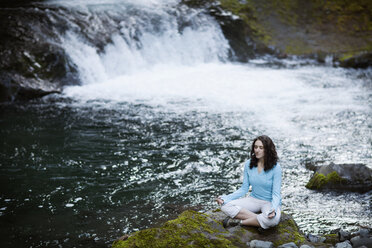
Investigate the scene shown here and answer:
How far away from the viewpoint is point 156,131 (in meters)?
11.5

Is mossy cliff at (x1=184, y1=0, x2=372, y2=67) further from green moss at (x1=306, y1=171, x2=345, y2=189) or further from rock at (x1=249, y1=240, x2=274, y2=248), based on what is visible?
rock at (x1=249, y1=240, x2=274, y2=248)

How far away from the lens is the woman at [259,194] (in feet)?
17.0

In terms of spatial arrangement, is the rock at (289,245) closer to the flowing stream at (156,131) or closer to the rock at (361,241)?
the rock at (361,241)

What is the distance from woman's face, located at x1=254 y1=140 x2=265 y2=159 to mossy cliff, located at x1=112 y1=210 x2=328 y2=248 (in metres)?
1.06

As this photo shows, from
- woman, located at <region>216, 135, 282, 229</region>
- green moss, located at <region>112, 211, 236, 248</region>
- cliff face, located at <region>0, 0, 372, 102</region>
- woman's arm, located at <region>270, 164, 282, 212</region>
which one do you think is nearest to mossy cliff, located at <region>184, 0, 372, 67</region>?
cliff face, located at <region>0, 0, 372, 102</region>

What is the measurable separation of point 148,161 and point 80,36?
10.9 metres

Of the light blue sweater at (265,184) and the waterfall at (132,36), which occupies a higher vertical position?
the waterfall at (132,36)

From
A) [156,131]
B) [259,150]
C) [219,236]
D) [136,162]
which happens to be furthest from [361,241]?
[156,131]

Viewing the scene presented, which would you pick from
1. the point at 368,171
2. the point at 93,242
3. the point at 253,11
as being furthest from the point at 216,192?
the point at 253,11

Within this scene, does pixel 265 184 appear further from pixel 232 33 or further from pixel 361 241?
pixel 232 33

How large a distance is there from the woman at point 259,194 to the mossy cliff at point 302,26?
1781cm

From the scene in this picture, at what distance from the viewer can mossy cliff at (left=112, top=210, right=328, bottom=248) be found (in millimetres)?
4816

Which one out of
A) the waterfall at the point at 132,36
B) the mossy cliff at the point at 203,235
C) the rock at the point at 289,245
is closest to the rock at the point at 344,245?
the mossy cliff at the point at 203,235

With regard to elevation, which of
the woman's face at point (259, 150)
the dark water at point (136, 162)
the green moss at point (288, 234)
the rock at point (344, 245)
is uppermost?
the woman's face at point (259, 150)
